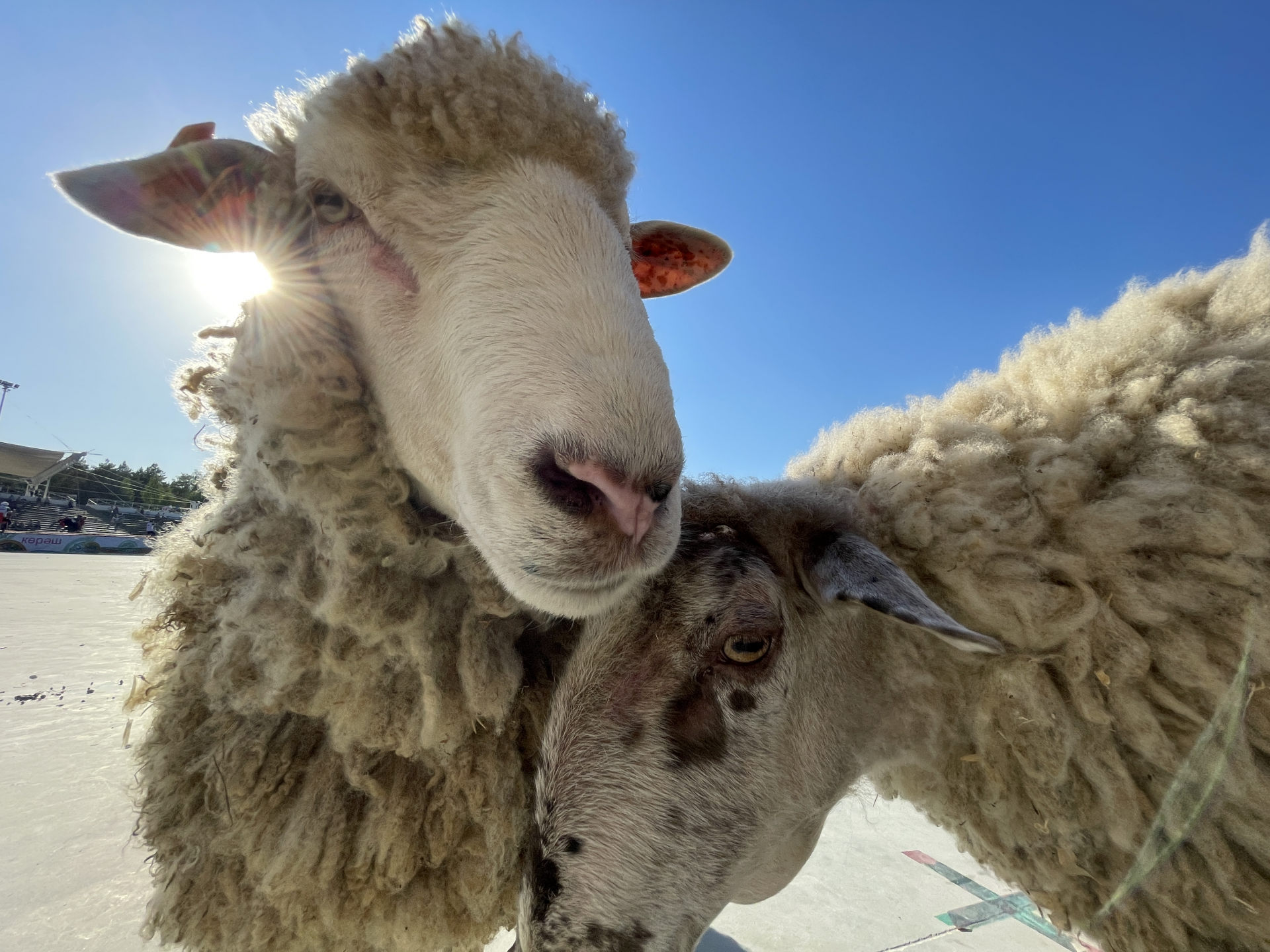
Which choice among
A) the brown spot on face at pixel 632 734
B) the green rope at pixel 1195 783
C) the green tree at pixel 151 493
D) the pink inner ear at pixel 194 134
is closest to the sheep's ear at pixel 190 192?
the pink inner ear at pixel 194 134

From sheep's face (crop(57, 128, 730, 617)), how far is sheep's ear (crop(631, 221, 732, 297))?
574 mm

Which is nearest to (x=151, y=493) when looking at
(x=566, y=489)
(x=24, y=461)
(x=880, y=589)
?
(x=24, y=461)

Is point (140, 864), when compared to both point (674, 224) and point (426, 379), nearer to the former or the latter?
point (426, 379)

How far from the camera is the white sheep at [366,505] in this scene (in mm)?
1174

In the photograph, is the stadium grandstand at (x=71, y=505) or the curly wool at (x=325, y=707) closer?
the curly wool at (x=325, y=707)

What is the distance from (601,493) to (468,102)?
34.3 inches

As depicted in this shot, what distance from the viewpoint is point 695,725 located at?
4.64 ft

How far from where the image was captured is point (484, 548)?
1.06m

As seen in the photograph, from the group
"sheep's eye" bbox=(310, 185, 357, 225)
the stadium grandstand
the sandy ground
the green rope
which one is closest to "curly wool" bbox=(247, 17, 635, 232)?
"sheep's eye" bbox=(310, 185, 357, 225)

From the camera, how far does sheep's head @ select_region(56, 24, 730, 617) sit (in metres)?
0.94

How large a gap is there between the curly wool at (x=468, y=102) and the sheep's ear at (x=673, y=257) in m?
0.68

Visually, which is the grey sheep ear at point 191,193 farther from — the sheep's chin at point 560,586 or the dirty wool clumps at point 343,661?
the sheep's chin at point 560,586

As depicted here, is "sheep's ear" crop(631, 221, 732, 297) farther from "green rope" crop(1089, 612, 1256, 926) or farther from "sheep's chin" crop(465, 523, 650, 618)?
Answer: "green rope" crop(1089, 612, 1256, 926)

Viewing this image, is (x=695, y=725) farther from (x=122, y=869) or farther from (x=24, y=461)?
(x=24, y=461)
